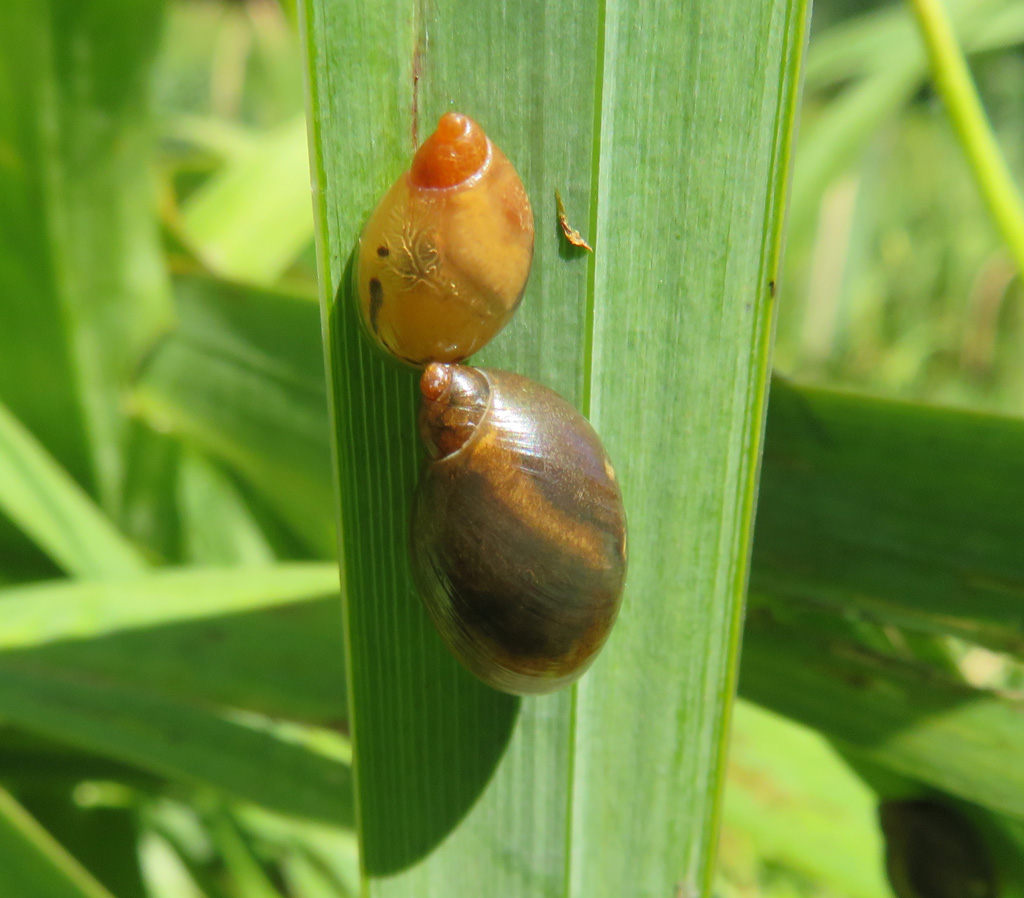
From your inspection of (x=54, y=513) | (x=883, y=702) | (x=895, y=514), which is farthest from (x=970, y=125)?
(x=54, y=513)

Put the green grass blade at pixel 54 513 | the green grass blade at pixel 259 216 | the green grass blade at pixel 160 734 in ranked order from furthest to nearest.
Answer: the green grass blade at pixel 259 216 → the green grass blade at pixel 54 513 → the green grass blade at pixel 160 734

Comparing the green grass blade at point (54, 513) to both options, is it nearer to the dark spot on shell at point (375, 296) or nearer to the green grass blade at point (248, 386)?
the green grass blade at point (248, 386)

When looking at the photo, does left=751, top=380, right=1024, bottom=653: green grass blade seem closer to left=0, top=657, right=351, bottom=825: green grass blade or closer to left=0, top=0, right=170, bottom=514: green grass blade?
left=0, top=657, right=351, bottom=825: green grass blade

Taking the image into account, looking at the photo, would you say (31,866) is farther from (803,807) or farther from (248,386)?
(803,807)

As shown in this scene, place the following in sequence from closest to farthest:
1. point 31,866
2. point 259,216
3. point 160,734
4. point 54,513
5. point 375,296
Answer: point 375,296, point 31,866, point 160,734, point 54,513, point 259,216

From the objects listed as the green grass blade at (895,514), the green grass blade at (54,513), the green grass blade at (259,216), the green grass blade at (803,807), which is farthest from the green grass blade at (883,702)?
the green grass blade at (259,216)

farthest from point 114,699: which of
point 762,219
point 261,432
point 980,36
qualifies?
point 980,36
